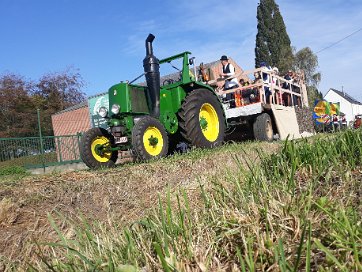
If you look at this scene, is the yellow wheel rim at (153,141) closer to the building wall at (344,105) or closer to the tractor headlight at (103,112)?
the tractor headlight at (103,112)

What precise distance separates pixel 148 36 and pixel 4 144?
890cm

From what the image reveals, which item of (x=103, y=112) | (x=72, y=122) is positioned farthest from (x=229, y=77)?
(x=72, y=122)

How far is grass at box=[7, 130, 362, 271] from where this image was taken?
130 centimetres

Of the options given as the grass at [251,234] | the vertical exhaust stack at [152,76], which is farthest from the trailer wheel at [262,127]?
the grass at [251,234]

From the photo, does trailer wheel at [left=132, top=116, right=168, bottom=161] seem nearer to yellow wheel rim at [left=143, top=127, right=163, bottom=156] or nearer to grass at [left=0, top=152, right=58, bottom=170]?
yellow wheel rim at [left=143, top=127, right=163, bottom=156]

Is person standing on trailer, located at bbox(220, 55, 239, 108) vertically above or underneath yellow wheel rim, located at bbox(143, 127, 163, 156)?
above

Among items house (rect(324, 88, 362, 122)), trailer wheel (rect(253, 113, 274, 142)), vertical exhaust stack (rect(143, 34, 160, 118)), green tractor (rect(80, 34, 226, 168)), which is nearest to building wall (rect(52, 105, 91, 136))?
trailer wheel (rect(253, 113, 274, 142))

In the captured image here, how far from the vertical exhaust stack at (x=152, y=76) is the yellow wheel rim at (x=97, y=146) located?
0.93 m

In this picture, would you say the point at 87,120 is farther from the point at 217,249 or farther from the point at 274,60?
the point at 217,249

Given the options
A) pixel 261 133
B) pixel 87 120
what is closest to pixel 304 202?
pixel 261 133

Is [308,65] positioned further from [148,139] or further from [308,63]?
[148,139]

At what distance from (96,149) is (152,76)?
1524mm

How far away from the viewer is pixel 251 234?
152cm

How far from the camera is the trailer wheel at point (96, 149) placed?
6051 millimetres
